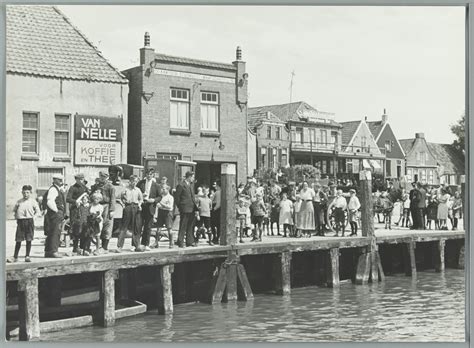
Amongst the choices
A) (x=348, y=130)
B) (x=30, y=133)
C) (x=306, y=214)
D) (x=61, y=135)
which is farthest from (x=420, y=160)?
(x=30, y=133)

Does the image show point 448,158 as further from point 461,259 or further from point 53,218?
point 53,218

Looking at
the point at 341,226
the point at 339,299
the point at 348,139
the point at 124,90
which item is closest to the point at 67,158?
the point at 124,90

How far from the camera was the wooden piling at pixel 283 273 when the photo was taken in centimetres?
1302

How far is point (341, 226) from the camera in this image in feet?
49.0

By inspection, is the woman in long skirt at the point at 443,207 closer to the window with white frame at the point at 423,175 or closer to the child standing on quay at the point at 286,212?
the window with white frame at the point at 423,175

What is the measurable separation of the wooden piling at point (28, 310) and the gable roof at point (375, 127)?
5547mm

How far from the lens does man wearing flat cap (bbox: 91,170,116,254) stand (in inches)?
410

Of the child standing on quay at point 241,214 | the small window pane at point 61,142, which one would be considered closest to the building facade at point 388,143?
the child standing on quay at point 241,214

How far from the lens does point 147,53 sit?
10578mm

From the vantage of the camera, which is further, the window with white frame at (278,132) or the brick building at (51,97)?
the window with white frame at (278,132)

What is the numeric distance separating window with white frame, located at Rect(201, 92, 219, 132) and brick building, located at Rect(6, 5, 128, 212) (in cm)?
156

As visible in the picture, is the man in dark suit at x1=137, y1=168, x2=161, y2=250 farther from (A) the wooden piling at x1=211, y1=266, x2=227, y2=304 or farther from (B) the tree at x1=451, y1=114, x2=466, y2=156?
(B) the tree at x1=451, y1=114, x2=466, y2=156

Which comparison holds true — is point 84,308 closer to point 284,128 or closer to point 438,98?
point 284,128

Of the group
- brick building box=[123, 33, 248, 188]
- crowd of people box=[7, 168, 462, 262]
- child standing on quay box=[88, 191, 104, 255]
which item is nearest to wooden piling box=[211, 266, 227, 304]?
crowd of people box=[7, 168, 462, 262]
